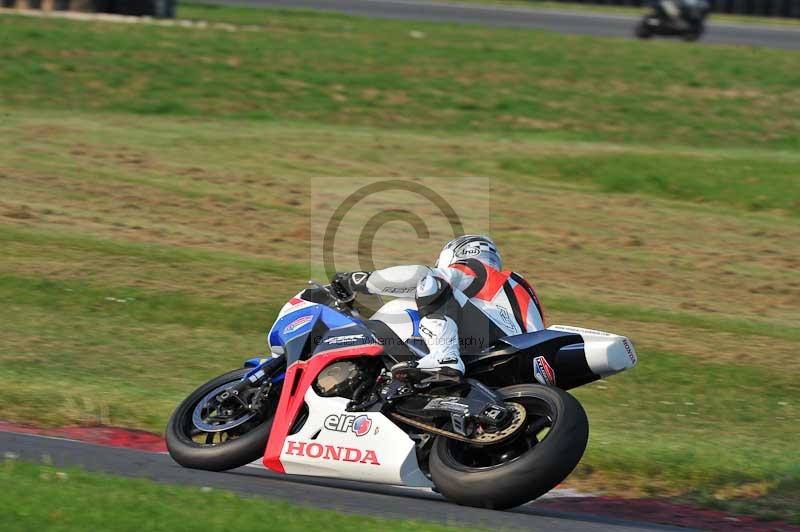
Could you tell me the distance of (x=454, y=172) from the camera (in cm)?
2114

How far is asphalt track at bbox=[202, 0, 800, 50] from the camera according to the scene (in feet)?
117

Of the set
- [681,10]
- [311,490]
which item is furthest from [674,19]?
[311,490]

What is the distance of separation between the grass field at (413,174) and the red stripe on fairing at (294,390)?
87.1 inches

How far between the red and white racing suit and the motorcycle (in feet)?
0.45

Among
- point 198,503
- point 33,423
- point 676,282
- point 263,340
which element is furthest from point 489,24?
point 198,503

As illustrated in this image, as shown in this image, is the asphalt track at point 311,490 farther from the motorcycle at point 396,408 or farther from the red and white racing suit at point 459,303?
the red and white racing suit at point 459,303

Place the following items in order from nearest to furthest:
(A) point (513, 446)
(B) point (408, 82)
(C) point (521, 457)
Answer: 1. (C) point (521, 457)
2. (A) point (513, 446)
3. (B) point (408, 82)

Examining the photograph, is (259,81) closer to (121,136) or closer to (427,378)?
(121,136)

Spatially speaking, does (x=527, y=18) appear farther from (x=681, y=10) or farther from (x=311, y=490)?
(x=311, y=490)

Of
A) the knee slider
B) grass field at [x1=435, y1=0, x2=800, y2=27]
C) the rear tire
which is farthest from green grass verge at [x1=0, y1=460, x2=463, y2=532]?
grass field at [x1=435, y1=0, x2=800, y2=27]

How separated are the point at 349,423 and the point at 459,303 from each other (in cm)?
99

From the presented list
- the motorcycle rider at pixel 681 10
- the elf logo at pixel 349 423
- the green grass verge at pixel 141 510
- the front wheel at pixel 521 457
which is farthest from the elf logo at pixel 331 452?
the motorcycle rider at pixel 681 10

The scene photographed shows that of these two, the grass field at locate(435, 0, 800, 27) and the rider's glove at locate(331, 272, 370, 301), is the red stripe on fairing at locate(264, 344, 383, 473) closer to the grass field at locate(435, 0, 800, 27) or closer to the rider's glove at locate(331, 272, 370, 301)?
the rider's glove at locate(331, 272, 370, 301)

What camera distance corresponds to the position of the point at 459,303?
800 centimetres
